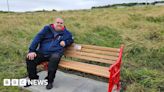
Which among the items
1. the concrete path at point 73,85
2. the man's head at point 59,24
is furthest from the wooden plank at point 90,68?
the man's head at point 59,24

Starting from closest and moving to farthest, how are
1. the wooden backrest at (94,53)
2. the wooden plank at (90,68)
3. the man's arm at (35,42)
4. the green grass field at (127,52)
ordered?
the wooden plank at (90,68)
the wooden backrest at (94,53)
the man's arm at (35,42)
the green grass field at (127,52)

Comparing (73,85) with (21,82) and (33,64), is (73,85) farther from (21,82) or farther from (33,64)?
(21,82)

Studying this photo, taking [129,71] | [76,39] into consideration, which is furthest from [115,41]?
[129,71]

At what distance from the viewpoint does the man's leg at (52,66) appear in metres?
4.47

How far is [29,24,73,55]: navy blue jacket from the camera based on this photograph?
15.7 feet

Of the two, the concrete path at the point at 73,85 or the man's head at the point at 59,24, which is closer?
the concrete path at the point at 73,85

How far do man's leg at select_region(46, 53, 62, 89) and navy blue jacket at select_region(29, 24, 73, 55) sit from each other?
22 centimetres

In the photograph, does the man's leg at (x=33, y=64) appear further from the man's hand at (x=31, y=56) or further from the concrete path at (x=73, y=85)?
the concrete path at (x=73, y=85)

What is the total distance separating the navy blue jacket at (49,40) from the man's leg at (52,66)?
22 cm

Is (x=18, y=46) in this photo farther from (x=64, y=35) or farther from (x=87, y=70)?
(x=87, y=70)

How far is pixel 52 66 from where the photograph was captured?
176 inches

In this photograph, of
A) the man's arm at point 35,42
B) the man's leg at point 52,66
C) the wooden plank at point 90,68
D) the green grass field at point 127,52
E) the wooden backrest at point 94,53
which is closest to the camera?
the wooden plank at point 90,68

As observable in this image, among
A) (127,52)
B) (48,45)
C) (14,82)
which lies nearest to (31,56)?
(48,45)

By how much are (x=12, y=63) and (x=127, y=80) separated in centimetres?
282
